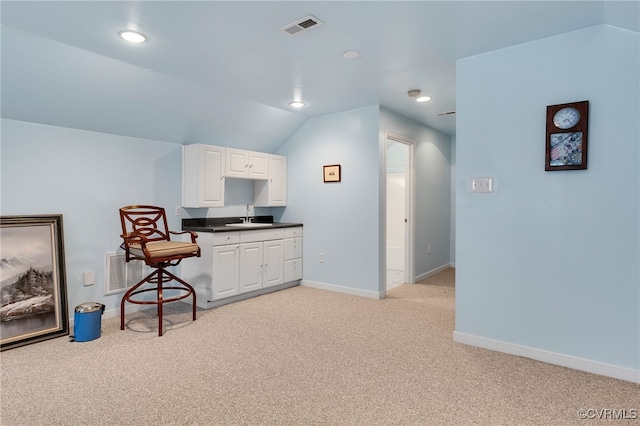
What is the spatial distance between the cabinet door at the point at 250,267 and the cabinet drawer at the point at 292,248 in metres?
0.43


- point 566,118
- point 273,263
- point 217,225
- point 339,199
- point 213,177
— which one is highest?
point 566,118

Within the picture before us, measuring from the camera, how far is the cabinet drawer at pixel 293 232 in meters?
4.75

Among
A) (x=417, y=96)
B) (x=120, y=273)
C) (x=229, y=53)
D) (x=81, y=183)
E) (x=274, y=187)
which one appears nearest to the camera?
(x=229, y=53)

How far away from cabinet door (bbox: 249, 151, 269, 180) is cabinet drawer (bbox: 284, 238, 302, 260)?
88cm

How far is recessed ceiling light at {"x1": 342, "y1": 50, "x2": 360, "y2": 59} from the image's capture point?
2805mm

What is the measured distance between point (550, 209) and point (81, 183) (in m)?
3.90

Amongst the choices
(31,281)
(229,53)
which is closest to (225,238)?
(31,281)

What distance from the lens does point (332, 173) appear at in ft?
15.2

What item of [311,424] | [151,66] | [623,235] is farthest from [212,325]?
[623,235]

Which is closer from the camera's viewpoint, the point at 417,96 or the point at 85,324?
the point at 85,324

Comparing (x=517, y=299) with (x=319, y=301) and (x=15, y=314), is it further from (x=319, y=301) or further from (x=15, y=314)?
(x=15, y=314)

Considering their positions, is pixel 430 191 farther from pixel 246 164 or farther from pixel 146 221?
pixel 146 221

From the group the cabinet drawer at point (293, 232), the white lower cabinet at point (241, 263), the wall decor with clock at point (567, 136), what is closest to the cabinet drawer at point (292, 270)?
the white lower cabinet at point (241, 263)

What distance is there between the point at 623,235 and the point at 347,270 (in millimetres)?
2763
